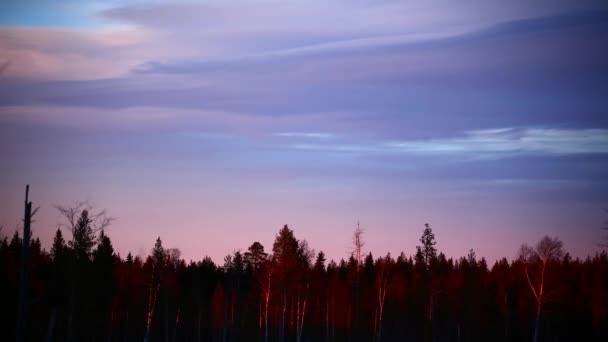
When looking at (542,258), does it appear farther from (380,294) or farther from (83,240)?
(83,240)

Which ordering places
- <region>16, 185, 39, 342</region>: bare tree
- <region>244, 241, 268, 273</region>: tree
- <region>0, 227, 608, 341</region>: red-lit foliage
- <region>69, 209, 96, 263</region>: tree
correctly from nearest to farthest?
1. <region>16, 185, 39, 342</region>: bare tree
2. <region>69, 209, 96, 263</region>: tree
3. <region>0, 227, 608, 341</region>: red-lit foliage
4. <region>244, 241, 268, 273</region>: tree

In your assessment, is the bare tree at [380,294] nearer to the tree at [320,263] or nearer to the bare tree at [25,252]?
the tree at [320,263]

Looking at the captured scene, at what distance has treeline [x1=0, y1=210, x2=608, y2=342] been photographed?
71688 millimetres

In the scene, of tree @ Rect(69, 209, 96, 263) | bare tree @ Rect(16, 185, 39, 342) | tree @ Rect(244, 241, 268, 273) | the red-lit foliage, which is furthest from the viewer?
tree @ Rect(244, 241, 268, 273)

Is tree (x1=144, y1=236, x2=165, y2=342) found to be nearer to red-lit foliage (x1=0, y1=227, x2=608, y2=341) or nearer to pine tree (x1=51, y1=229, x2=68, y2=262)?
red-lit foliage (x1=0, y1=227, x2=608, y2=341)

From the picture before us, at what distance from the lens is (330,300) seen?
84.1 meters

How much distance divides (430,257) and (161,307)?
4371 cm

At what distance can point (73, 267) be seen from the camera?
54.2 meters

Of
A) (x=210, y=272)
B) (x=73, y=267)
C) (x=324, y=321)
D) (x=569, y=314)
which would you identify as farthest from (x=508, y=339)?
(x=73, y=267)

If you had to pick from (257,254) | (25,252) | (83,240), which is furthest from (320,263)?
(25,252)

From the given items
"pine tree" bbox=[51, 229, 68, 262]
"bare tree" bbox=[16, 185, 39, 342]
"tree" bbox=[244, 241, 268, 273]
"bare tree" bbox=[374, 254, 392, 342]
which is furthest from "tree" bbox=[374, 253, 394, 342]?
"bare tree" bbox=[16, 185, 39, 342]

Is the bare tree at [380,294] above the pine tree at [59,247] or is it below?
below

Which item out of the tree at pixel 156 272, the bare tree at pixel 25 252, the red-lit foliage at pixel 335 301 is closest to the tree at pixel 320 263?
the red-lit foliage at pixel 335 301

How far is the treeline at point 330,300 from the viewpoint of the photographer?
71.7 m
